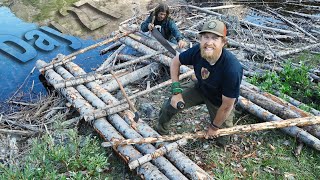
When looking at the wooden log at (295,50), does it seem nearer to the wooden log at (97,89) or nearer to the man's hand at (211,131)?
the man's hand at (211,131)

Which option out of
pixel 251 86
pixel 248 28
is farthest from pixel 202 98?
pixel 248 28

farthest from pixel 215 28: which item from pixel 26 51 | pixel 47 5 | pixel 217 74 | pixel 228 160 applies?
pixel 47 5

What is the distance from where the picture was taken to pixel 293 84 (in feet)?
20.8

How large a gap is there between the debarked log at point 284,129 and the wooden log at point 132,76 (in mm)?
2023

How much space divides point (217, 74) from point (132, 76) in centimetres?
290

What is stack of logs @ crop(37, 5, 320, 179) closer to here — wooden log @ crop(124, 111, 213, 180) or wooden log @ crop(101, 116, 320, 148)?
wooden log @ crop(124, 111, 213, 180)

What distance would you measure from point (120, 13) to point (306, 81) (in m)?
6.21

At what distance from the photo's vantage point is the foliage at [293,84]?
6.05 m

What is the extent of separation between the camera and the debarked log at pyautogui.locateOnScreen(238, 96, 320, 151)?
4.86 meters

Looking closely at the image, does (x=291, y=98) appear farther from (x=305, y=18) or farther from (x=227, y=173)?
(x=305, y=18)

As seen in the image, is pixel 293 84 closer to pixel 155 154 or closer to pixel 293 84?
pixel 293 84

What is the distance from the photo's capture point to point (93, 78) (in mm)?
6172

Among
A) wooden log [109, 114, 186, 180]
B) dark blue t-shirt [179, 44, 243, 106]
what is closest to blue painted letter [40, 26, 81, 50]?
wooden log [109, 114, 186, 180]

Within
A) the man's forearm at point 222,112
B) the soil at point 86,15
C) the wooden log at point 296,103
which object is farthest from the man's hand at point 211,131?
the soil at point 86,15
